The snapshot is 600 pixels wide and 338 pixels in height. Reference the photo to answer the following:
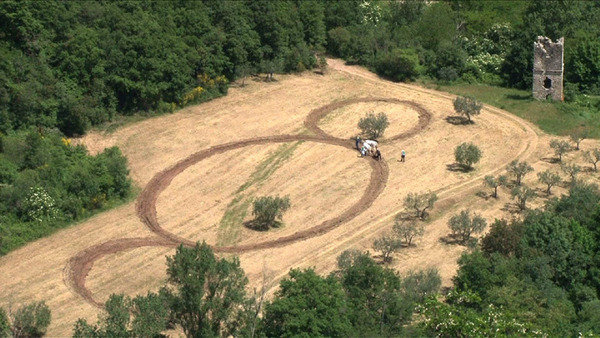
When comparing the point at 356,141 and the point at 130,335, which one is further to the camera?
the point at 356,141

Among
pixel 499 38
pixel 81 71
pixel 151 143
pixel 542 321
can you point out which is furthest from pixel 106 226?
pixel 499 38

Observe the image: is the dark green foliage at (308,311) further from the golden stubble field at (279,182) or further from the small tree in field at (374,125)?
the small tree in field at (374,125)

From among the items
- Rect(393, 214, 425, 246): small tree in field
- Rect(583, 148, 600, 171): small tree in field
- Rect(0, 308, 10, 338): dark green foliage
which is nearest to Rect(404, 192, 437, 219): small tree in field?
Rect(393, 214, 425, 246): small tree in field

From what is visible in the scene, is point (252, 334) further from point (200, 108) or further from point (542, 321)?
point (200, 108)

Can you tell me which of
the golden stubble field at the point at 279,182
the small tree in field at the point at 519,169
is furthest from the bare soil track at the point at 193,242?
the small tree in field at the point at 519,169

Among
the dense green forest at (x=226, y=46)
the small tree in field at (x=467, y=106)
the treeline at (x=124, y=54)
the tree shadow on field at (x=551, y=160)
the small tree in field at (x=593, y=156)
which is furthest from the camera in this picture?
the small tree in field at (x=467, y=106)

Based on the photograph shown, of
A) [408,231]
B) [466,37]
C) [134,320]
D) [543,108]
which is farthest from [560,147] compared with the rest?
[134,320]

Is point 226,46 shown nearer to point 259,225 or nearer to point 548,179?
point 259,225
